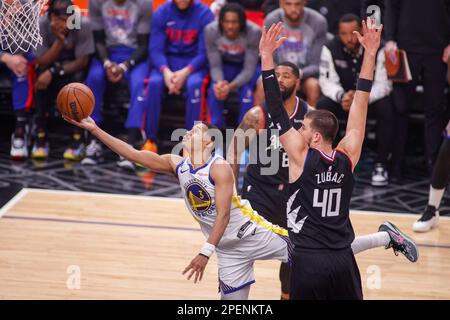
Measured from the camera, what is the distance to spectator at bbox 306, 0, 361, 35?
A: 952 centimetres

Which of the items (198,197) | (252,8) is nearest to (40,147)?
(252,8)

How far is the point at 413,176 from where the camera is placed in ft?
30.0

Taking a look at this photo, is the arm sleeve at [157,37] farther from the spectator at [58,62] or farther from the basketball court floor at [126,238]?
the basketball court floor at [126,238]

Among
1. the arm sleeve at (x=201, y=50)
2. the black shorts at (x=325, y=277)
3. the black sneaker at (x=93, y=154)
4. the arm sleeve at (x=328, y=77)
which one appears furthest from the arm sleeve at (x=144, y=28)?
the black shorts at (x=325, y=277)

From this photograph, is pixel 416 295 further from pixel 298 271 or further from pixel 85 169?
pixel 85 169

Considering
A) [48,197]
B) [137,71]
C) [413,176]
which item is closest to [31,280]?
[48,197]

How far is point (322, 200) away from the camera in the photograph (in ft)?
15.2

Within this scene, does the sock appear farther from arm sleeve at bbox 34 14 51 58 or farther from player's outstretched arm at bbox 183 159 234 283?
player's outstretched arm at bbox 183 159 234 283

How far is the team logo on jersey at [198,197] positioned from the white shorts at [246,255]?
32 centimetres

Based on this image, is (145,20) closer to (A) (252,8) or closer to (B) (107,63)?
(B) (107,63)

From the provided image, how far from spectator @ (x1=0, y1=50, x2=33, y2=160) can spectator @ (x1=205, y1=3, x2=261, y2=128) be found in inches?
79.8
